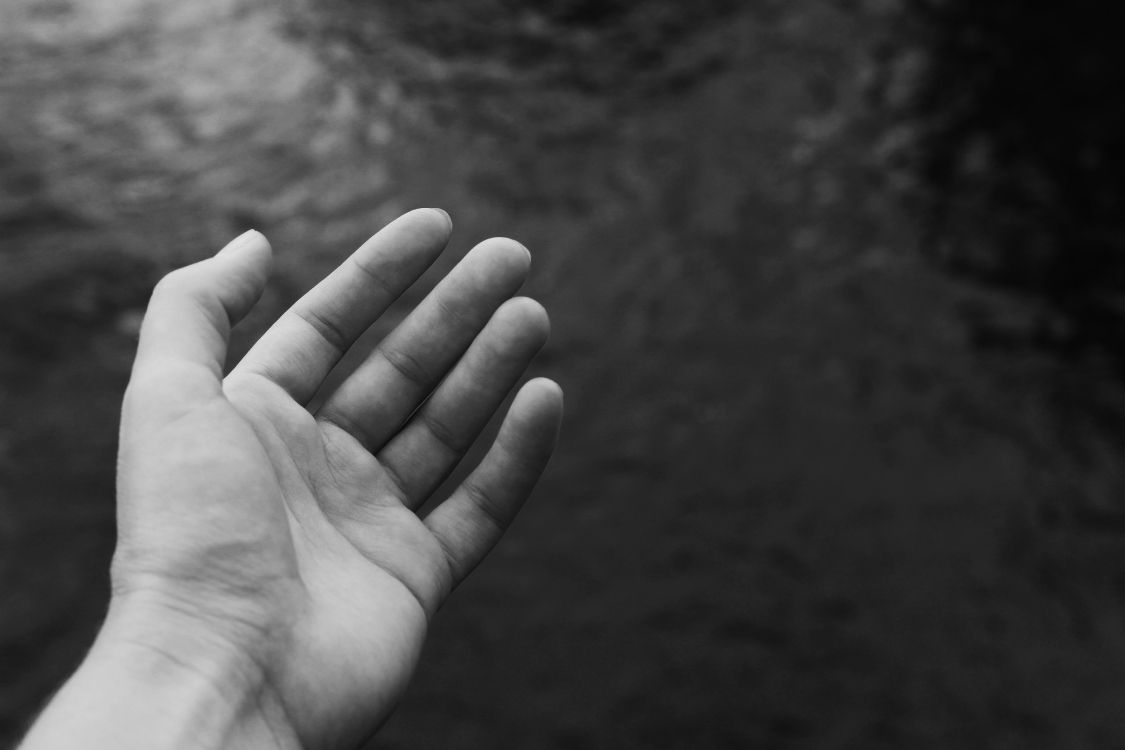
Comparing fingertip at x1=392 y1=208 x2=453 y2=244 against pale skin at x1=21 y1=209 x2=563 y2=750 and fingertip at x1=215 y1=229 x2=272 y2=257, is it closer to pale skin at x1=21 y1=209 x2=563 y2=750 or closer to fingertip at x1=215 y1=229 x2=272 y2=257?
pale skin at x1=21 y1=209 x2=563 y2=750

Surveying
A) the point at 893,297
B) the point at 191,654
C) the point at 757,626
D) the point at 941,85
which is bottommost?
the point at 757,626

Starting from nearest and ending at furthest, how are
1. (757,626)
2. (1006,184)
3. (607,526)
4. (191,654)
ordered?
(191,654) → (757,626) → (607,526) → (1006,184)

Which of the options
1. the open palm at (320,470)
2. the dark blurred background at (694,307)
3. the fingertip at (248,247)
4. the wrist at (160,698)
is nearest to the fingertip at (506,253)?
the open palm at (320,470)

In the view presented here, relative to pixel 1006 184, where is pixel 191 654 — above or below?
above

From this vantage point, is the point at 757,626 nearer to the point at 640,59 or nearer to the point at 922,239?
the point at 922,239

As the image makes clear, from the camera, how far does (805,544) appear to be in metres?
5.19

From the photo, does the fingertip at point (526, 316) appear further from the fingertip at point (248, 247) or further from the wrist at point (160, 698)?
the wrist at point (160, 698)

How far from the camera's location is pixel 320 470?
106 inches

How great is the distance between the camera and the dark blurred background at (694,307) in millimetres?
4758

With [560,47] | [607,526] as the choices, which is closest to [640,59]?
[560,47]

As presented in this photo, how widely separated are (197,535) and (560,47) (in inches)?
265

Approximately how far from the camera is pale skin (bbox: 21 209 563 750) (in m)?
2.18

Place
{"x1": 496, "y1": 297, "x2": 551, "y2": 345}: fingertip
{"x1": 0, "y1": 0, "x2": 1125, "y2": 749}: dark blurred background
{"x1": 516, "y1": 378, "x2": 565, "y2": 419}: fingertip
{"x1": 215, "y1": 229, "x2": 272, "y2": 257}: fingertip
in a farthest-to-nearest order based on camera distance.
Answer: {"x1": 0, "y1": 0, "x2": 1125, "y2": 749}: dark blurred background < {"x1": 496, "y1": 297, "x2": 551, "y2": 345}: fingertip < {"x1": 516, "y1": 378, "x2": 565, "y2": 419}: fingertip < {"x1": 215, "y1": 229, "x2": 272, "y2": 257}: fingertip

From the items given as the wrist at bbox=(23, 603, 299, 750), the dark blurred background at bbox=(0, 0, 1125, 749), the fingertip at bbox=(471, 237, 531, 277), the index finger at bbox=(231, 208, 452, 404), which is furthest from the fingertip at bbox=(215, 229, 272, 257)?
the dark blurred background at bbox=(0, 0, 1125, 749)
